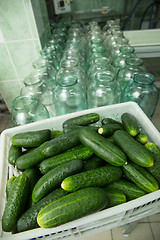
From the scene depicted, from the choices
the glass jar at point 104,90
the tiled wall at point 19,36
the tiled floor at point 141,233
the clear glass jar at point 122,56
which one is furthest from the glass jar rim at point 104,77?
the tiled floor at point 141,233

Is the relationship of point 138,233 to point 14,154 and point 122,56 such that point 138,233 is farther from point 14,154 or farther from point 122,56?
point 122,56

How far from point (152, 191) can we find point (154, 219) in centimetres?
78

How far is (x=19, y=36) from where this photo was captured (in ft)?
3.92

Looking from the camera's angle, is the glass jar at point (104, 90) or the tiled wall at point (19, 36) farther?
the tiled wall at point (19, 36)

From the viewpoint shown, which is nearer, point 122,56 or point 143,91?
point 143,91

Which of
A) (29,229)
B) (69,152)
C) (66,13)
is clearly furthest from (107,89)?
(66,13)

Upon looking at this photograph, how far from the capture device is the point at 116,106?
68 cm

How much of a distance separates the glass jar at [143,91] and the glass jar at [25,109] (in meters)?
0.43

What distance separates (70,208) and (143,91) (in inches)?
22.6

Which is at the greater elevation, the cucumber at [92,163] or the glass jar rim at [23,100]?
the glass jar rim at [23,100]

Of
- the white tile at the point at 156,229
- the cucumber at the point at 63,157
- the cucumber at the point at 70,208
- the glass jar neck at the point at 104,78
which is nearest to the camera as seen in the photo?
the cucumber at the point at 70,208

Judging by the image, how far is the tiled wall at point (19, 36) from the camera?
1.08 meters

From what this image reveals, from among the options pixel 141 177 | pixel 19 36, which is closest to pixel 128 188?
pixel 141 177

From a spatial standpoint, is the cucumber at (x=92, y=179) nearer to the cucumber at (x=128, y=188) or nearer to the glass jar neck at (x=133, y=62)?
the cucumber at (x=128, y=188)
